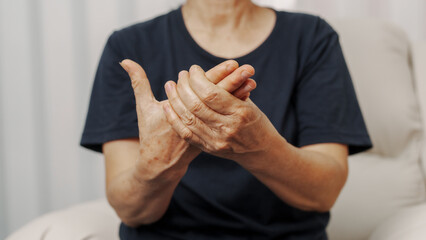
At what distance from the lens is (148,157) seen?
732mm

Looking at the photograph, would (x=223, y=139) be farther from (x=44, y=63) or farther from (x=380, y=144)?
Result: (x=44, y=63)

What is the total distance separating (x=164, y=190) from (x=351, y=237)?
612mm

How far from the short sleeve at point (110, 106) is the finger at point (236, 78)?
34 centimetres

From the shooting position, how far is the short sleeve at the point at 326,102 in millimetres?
921

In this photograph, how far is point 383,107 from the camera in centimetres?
129

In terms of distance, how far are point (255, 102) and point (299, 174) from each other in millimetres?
171

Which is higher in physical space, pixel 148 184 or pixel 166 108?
pixel 166 108

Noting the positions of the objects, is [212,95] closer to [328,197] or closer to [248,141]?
[248,141]

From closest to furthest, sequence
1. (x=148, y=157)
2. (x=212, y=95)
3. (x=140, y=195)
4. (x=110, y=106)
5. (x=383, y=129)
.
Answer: (x=212, y=95), (x=148, y=157), (x=140, y=195), (x=110, y=106), (x=383, y=129)

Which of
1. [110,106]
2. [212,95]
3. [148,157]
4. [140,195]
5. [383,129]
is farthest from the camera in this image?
[383,129]

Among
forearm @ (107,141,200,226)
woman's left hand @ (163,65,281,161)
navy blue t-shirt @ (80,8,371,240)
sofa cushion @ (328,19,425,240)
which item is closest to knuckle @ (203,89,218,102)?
woman's left hand @ (163,65,281,161)

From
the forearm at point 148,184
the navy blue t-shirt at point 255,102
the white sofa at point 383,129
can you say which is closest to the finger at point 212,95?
the forearm at point 148,184

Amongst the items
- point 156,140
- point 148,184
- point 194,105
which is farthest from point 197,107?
point 148,184

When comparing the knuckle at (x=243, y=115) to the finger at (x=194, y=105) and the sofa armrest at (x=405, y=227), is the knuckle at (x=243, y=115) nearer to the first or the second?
the finger at (x=194, y=105)
